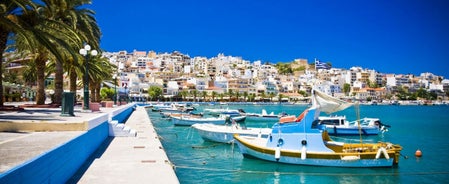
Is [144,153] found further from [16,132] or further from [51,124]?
[16,132]

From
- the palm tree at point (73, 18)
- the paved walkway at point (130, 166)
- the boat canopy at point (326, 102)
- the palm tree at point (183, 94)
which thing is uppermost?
the palm tree at point (73, 18)

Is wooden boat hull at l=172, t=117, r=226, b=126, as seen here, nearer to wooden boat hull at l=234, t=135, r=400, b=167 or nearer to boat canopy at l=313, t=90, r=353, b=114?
wooden boat hull at l=234, t=135, r=400, b=167

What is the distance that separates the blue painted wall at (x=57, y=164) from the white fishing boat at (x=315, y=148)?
27.2 feet

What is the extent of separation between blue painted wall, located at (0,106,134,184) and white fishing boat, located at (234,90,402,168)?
8.28m

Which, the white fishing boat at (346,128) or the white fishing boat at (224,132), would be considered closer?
the white fishing boat at (224,132)

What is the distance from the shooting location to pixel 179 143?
82.9 feet

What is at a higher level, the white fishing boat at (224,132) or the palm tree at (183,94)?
the palm tree at (183,94)

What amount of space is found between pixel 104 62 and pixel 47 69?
868 centimetres

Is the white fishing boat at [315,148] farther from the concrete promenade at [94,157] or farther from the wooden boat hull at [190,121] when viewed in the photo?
the wooden boat hull at [190,121]

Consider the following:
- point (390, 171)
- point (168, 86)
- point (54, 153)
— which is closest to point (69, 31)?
point (54, 153)

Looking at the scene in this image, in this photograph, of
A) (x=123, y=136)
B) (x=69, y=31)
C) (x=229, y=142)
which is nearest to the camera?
(x=123, y=136)

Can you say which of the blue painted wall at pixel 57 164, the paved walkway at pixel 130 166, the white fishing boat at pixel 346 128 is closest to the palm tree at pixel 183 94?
the white fishing boat at pixel 346 128

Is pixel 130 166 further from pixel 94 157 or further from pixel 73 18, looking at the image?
pixel 73 18

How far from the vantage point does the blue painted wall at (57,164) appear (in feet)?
17.3
